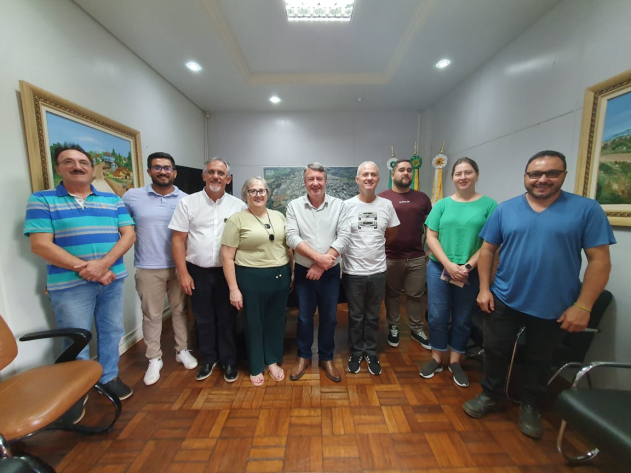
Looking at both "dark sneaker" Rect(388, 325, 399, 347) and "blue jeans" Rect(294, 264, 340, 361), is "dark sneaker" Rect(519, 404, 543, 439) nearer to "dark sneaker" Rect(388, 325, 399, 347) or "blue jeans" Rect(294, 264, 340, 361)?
"dark sneaker" Rect(388, 325, 399, 347)

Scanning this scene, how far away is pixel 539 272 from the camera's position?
4.60ft

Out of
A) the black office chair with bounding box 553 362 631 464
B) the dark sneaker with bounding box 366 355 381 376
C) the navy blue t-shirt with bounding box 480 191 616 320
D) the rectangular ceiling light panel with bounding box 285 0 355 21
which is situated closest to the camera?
the black office chair with bounding box 553 362 631 464

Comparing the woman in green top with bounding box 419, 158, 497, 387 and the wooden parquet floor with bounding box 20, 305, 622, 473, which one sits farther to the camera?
the woman in green top with bounding box 419, 158, 497, 387

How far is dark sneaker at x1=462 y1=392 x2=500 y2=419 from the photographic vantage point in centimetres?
166

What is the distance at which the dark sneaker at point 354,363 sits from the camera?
210cm

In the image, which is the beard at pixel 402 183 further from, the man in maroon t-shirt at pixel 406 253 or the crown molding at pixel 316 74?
the crown molding at pixel 316 74

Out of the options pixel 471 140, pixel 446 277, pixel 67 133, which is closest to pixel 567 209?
pixel 446 277

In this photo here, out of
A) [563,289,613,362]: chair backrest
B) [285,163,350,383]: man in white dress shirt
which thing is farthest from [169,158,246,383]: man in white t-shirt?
[563,289,613,362]: chair backrest

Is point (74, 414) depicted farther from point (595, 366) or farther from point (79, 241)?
point (595, 366)

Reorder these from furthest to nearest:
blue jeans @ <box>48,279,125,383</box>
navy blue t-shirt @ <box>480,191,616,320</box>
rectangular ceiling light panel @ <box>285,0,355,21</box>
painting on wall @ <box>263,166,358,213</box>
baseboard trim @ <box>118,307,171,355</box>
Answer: painting on wall @ <box>263,166,358,213</box> → baseboard trim @ <box>118,307,171,355</box> → rectangular ceiling light panel @ <box>285,0,355,21</box> → blue jeans @ <box>48,279,125,383</box> → navy blue t-shirt @ <box>480,191,616,320</box>

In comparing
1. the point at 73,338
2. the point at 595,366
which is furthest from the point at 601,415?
the point at 73,338

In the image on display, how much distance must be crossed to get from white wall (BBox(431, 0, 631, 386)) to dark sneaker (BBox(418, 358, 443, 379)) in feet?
3.42

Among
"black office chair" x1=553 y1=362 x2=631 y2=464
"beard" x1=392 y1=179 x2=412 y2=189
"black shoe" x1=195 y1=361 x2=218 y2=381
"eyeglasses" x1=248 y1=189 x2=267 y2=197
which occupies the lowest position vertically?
"black shoe" x1=195 y1=361 x2=218 y2=381

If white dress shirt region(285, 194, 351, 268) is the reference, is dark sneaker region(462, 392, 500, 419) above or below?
below
